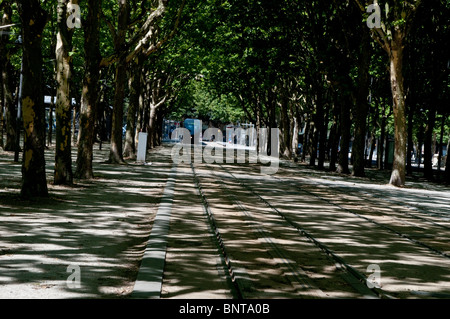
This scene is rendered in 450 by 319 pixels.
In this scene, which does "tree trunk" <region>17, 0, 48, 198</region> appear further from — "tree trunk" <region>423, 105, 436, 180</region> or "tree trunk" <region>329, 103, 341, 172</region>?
"tree trunk" <region>329, 103, 341, 172</region>

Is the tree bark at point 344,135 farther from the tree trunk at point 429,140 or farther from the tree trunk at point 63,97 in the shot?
the tree trunk at point 63,97

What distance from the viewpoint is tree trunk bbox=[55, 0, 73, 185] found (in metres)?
14.2

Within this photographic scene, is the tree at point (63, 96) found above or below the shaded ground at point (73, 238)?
above

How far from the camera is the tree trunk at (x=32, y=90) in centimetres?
1171

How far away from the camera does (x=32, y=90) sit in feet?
38.7

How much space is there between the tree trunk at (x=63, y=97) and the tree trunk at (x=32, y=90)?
2204 millimetres

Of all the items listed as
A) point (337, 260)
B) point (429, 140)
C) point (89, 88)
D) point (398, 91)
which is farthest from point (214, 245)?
point (429, 140)

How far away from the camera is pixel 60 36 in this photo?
47.4 ft

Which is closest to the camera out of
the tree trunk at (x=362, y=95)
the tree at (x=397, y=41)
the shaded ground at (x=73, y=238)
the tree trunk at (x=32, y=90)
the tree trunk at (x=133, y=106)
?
the shaded ground at (x=73, y=238)

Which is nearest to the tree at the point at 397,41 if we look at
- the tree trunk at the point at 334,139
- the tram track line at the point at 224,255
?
the tree trunk at the point at 334,139

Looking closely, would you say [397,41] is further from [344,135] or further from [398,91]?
[344,135]

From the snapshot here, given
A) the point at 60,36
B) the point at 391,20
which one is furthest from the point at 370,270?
the point at 391,20
